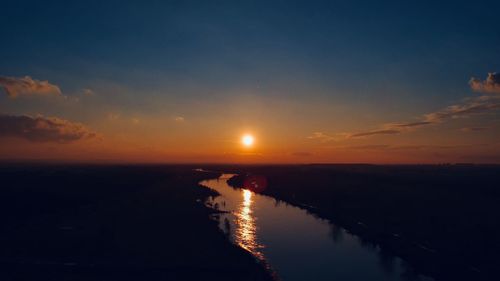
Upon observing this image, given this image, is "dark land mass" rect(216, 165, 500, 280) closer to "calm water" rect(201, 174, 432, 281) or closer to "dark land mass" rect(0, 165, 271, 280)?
"calm water" rect(201, 174, 432, 281)

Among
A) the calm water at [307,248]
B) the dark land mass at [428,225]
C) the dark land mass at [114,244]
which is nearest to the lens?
the dark land mass at [114,244]

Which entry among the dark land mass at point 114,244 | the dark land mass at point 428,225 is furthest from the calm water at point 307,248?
the dark land mass at point 114,244

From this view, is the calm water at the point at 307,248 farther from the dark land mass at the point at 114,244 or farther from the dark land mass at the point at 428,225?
the dark land mass at the point at 114,244

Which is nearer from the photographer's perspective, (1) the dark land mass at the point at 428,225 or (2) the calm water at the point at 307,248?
(2) the calm water at the point at 307,248

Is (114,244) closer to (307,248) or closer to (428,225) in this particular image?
(307,248)

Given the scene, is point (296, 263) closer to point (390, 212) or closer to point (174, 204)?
point (390, 212)

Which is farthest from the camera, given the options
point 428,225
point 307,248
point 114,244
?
point 428,225

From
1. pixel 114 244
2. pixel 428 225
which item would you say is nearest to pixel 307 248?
pixel 428 225

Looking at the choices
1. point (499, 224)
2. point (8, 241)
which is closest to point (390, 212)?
point (499, 224)

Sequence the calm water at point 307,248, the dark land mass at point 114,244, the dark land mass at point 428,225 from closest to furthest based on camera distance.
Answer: the dark land mass at point 114,244
the calm water at point 307,248
the dark land mass at point 428,225
